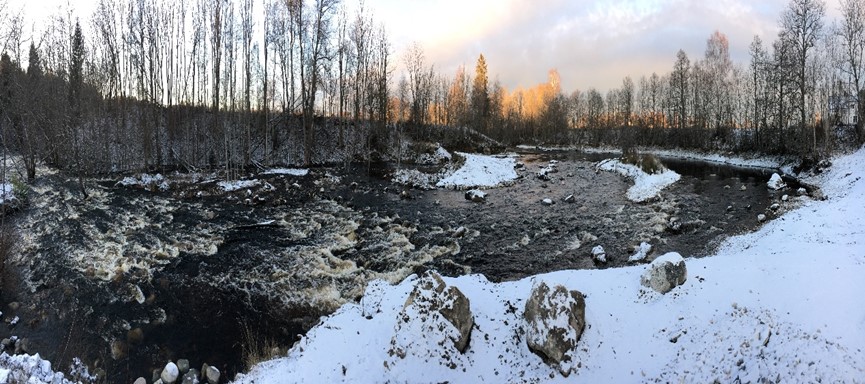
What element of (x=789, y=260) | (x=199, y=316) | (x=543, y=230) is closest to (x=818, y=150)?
(x=543, y=230)

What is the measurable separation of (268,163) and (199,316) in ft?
88.8

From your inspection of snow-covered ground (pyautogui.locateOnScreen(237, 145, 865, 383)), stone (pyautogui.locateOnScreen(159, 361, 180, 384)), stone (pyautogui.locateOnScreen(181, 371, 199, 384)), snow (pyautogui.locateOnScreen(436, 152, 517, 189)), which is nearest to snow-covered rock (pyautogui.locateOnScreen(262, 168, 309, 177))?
snow (pyautogui.locateOnScreen(436, 152, 517, 189))

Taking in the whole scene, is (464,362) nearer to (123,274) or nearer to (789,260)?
(789,260)

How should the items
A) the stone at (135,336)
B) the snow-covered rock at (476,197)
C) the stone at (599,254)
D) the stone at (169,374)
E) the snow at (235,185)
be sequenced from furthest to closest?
1. the snow at (235,185)
2. the snow-covered rock at (476,197)
3. the stone at (599,254)
4. the stone at (135,336)
5. the stone at (169,374)

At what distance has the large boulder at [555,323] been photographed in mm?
6777

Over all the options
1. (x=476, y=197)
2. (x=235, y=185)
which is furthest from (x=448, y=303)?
(x=235, y=185)

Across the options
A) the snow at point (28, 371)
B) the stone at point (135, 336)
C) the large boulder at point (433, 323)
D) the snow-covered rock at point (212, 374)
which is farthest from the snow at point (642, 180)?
the snow at point (28, 371)

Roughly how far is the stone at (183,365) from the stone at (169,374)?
0.54 ft

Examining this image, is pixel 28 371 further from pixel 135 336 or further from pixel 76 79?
pixel 76 79

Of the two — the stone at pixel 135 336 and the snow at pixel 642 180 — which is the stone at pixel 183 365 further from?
the snow at pixel 642 180

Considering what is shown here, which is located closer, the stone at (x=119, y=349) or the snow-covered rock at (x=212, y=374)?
the snow-covered rock at (x=212, y=374)

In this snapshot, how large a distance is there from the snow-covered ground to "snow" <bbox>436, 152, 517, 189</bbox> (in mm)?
18827

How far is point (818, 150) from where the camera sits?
101 ft

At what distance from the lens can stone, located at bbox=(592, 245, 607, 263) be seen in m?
13.1
